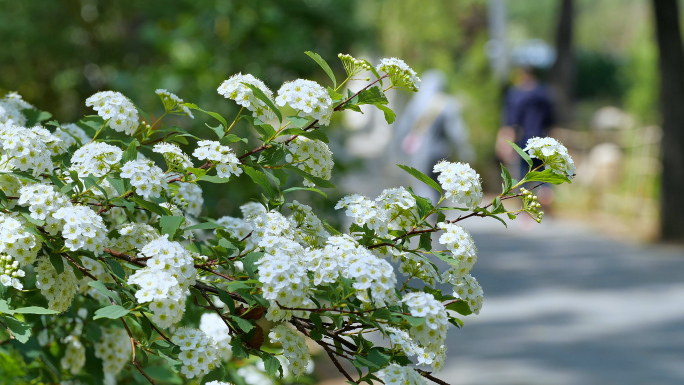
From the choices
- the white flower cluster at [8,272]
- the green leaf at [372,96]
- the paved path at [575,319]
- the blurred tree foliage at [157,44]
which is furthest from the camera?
the blurred tree foliage at [157,44]

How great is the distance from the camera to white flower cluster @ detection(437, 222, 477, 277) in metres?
1.82

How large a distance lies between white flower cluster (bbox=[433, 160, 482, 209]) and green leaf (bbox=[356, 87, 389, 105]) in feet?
0.74

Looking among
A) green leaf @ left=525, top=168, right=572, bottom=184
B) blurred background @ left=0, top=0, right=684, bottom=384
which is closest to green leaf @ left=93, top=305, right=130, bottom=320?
green leaf @ left=525, top=168, right=572, bottom=184

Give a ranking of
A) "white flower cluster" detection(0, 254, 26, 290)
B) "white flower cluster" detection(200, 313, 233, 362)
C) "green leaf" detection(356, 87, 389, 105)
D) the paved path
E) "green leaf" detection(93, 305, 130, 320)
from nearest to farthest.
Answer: "green leaf" detection(93, 305, 130, 320) < "white flower cluster" detection(0, 254, 26, 290) < "green leaf" detection(356, 87, 389, 105) < "white flower cluster" detection(200, 313, 233, 362) < the paved path

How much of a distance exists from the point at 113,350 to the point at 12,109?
29.1 inches

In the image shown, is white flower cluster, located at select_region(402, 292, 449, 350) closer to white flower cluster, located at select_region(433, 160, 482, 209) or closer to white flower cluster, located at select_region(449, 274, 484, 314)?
white flower cluster, located at select_region(449, 274, 484, 314)

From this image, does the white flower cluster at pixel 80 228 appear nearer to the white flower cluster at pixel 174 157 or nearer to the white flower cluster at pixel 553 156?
the white flower cluster at pixel 174 157

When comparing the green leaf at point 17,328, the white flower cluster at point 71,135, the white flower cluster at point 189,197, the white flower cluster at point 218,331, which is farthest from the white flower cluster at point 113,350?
the green leaf at point 17,328

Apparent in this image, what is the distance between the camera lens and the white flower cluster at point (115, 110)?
201 cm

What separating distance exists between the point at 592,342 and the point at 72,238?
5.04 meters

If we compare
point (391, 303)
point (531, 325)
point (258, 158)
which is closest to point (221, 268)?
point (258, 158)

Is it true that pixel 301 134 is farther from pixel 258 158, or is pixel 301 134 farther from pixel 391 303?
→ pixel 391 303

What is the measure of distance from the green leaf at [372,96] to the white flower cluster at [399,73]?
0.17 feet

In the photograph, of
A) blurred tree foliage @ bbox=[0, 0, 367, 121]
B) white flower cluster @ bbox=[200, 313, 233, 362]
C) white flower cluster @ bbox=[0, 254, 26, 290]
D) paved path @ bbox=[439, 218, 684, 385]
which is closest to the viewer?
white flower cluster @ bbox=[0, 254, 26, 290]
